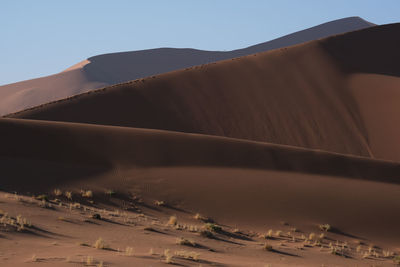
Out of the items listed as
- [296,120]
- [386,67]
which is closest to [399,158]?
[296,120]

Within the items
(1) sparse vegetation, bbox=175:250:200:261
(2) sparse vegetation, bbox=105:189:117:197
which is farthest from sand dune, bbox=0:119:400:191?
(1) sparse vegetation, bbox=175:250:200:261

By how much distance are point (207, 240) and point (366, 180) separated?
1422cm

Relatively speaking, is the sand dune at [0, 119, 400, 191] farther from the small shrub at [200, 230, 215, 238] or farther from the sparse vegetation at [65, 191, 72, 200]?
the small shrub at [200, 230, 215, 238]

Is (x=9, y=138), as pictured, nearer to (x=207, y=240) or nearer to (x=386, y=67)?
(x=207, y=240)

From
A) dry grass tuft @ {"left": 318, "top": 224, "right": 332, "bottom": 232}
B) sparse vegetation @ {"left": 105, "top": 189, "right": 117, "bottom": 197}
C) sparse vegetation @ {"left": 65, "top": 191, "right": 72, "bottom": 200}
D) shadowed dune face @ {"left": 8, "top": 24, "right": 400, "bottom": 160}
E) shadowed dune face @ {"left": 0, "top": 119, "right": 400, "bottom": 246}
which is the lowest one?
dry grass tuft @ {"left": 318, "top": 224, "right": 332, "bottom": 232}

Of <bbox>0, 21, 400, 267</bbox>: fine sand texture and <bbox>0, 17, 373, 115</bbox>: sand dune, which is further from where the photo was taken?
<bbox>0, 17, 373, 115</bbox>: sand dune

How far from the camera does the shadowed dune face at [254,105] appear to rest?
47.2 m

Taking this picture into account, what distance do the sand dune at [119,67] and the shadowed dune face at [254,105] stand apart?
91673 millimetres

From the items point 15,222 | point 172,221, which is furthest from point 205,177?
point 15,222

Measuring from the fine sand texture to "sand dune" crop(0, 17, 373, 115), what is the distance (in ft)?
317

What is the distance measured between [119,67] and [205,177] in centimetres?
14488

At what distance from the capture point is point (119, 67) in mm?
168000

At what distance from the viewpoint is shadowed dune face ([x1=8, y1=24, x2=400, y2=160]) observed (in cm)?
4719

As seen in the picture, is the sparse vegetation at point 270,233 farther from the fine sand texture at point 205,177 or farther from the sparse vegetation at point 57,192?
the sparse vegetation at point 57,192
